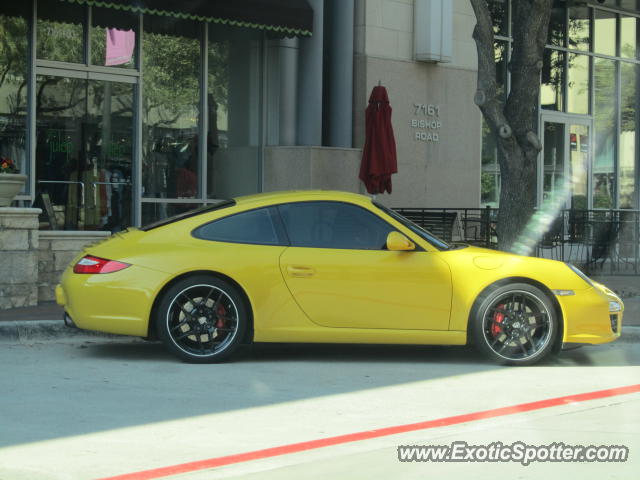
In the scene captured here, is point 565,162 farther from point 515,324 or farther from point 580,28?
point 515,324

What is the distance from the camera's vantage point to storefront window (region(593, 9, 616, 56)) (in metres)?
22.5

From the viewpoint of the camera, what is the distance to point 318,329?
8.53 m

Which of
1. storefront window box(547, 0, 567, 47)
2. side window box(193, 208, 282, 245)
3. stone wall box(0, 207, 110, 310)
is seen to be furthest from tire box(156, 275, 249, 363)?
storefront window box(547, 0, 567, 47)

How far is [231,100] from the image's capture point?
1645 cm

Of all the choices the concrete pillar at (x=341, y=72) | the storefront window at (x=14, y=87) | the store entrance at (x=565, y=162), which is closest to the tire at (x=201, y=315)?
the storefront window at (x=14, y=87)

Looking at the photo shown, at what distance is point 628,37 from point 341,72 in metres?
9.14

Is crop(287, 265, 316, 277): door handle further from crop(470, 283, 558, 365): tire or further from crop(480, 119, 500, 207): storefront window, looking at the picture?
crop(480, 119, 500, 207): storefront window

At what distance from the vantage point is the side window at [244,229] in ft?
28.5

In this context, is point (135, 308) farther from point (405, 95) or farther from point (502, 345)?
point (405, 95)

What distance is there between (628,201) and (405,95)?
8.10m

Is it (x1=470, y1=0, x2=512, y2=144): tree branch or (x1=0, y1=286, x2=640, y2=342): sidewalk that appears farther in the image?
(x1=470, y1=0, x2=512, y2=144): tree branch

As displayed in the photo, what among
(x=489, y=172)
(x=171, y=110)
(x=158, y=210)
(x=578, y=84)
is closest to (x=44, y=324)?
(x=158, y=210)

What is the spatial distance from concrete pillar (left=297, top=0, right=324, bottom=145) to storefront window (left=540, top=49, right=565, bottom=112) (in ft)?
20.8

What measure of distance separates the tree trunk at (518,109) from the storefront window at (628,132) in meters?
11.5
